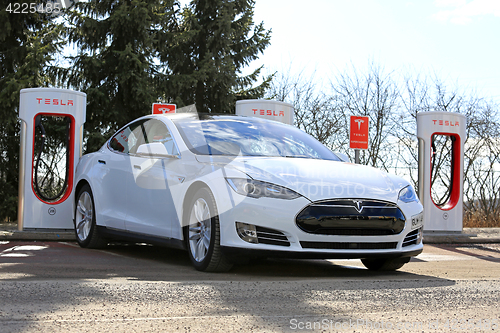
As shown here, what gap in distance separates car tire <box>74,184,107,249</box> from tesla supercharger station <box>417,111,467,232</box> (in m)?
6.94

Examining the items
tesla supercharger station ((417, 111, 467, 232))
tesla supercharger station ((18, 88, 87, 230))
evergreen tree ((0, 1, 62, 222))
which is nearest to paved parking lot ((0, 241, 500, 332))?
tesla supercharger station ((18, 88, 87, 230))

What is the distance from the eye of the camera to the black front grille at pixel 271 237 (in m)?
4.97

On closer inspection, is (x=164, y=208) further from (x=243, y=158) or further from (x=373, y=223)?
(x=373, y=223)

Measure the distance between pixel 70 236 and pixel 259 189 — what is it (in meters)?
5.21

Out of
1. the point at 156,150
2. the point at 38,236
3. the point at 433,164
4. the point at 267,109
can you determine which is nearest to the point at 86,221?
the point at 38,236

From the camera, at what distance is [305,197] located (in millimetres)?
4953

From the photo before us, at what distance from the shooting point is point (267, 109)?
1209 cm

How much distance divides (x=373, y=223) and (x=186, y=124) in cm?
233

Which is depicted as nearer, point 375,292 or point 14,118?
point 375,292

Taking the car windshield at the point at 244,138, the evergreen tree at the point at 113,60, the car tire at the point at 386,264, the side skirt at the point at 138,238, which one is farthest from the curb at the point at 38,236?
the evergreen tree at the point at 113,60

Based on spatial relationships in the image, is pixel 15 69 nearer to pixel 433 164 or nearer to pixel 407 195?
pixel 433 164

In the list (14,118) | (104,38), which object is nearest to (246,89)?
(104,38)

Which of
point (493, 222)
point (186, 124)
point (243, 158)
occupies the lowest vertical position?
point (493, 222)

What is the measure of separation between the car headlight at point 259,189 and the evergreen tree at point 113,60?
469 inches
